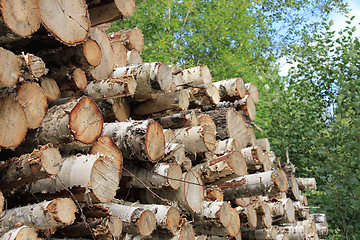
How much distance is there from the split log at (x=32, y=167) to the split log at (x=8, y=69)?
383mm

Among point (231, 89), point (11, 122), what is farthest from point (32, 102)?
point (231, 89)

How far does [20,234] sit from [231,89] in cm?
292

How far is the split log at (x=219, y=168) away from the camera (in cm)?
356

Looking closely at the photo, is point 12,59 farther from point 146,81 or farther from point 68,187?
point 146,81

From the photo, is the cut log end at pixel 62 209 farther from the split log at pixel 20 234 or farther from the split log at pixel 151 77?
the split log at pixel 151 77

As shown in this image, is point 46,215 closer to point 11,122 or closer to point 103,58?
point 11,122

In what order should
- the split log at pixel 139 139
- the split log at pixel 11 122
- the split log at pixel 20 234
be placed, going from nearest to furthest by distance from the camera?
the split log at pixel 20 234, the split log at pixel 11 122, the split log at pixel 139 139

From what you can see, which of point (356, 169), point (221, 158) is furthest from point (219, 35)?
point (221, 158)

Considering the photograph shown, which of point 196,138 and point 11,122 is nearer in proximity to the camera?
point 11,122

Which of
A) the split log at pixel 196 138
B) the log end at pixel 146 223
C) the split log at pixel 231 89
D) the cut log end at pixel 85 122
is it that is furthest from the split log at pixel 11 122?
the split log at pixel 231 89

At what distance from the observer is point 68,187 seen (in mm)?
2291

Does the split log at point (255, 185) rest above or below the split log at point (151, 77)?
below

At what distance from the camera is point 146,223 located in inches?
107

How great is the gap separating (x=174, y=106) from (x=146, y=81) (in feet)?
1.33
